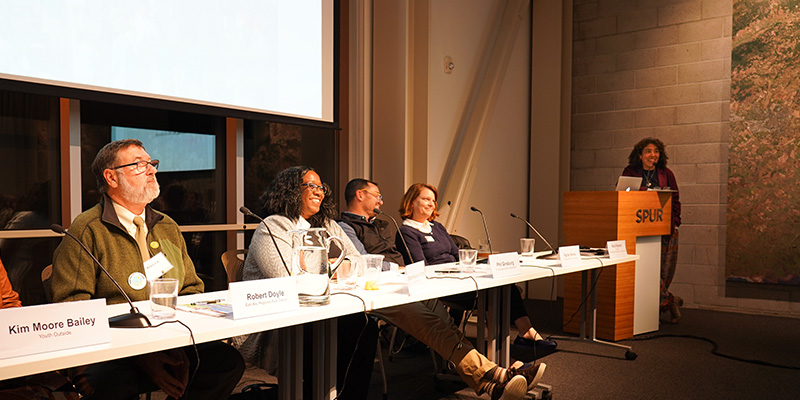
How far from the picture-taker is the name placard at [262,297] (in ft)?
4.97

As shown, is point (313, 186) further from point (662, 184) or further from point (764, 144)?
point (764, 144)

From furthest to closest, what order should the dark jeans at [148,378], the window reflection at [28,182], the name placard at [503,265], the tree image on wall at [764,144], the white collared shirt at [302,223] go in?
the tree image on wall at [764,144] → the window reflection at [28,182] → the white collared shirt at [302,223] → the name placard at [503,265] → the dark jeans at [148,378]

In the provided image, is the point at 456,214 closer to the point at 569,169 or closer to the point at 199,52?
the point at 569,169

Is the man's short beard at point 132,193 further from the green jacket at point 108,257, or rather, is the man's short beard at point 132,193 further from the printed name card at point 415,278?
the printed name card at point 415,278

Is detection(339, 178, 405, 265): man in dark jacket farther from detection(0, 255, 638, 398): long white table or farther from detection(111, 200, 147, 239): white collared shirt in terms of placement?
detection(111, 200, 147, 239): white collared shirt

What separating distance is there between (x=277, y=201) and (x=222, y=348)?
87 cm

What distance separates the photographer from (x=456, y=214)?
487 centimetres

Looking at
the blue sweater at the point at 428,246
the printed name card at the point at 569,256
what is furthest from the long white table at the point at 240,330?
the blue sweater at the point at 428,246

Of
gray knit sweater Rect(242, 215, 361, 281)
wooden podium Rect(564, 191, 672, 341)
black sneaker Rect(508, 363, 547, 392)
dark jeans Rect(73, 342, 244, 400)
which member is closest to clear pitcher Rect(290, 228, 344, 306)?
dark jeans Rect(73, 342, 244, 400)

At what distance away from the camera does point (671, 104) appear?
557 cm

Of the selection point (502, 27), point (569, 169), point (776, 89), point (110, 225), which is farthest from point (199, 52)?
point (776, 89)

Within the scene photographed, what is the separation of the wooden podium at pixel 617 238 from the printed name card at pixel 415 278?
2152mm

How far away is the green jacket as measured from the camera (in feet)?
5.86

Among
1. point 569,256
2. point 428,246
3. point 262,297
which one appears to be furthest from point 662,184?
point 262,297
